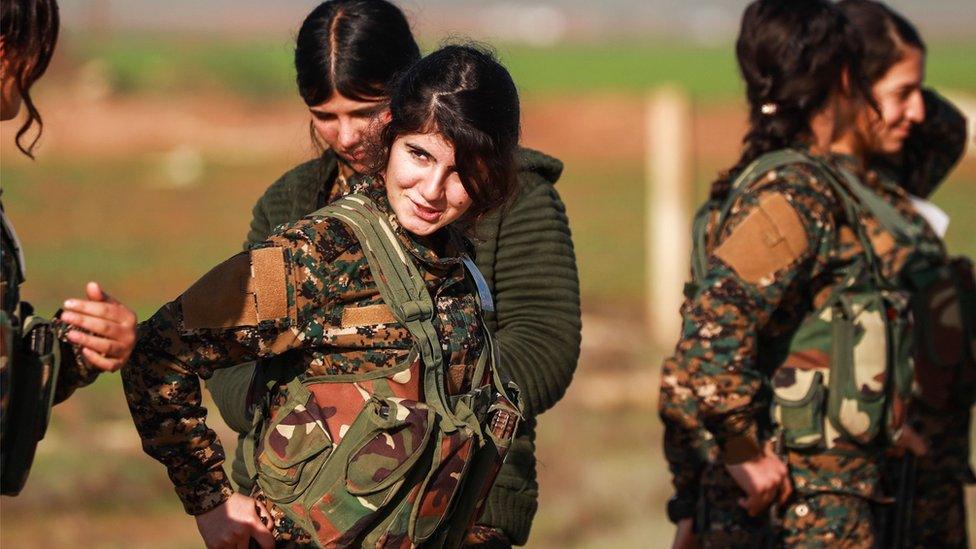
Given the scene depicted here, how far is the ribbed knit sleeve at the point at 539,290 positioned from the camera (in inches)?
137

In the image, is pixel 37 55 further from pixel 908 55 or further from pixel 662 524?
pixel 662 524

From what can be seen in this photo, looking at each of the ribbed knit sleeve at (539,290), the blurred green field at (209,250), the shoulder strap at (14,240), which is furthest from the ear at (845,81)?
the shoulder strap at (14,240)

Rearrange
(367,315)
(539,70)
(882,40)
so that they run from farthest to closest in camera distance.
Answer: (539,70)
(882,40)
(367,315)

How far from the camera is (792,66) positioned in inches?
163

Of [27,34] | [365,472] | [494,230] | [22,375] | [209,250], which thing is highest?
[209,250]

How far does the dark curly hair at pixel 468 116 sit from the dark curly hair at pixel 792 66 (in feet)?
4.10

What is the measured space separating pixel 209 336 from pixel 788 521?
1794 millimetres

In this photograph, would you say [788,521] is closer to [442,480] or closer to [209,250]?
[442,480]

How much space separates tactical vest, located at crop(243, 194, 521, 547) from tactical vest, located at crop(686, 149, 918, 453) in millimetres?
1199

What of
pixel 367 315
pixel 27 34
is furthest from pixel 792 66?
pixel 27 34

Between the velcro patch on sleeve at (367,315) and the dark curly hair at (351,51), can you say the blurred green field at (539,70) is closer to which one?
the dark curly hair at (351,51)

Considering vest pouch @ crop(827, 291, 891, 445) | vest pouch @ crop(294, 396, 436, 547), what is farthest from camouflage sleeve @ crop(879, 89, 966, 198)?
vest pouch @ crop(294, 396, 436, 547)

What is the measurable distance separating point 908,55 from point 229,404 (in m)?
2.43

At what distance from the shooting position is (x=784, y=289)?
3.83 metres
